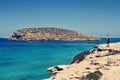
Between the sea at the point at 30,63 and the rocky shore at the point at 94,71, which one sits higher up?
the rocky shore at the point at 94,71

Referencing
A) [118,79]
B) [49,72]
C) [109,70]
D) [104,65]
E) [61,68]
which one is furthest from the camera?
[49,72]

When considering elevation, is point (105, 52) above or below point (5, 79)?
above

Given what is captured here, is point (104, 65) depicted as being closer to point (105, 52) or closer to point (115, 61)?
point (115, 61)

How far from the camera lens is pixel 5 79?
40.3 m

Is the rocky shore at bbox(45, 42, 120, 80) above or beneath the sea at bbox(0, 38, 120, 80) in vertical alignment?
above

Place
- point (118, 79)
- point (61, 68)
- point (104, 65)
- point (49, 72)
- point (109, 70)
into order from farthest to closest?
point (49, 72) < point (61, 68) < point (104, 65) < point (109, 70) < point (118, 79)

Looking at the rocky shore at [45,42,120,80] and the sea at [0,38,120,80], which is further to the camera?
the sea at [0,38,120,80]

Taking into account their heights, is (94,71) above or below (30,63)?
above

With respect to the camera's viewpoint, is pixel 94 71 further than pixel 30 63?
No

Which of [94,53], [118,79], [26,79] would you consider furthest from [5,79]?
[118,79]

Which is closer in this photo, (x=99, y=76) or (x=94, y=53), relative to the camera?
(x=99, y=76)

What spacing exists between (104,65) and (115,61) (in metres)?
1.53

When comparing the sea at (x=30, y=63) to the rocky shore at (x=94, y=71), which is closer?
the rocky shore at (x=94, y=71)

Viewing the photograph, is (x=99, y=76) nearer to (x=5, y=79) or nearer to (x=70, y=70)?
(x=70, y=70)
